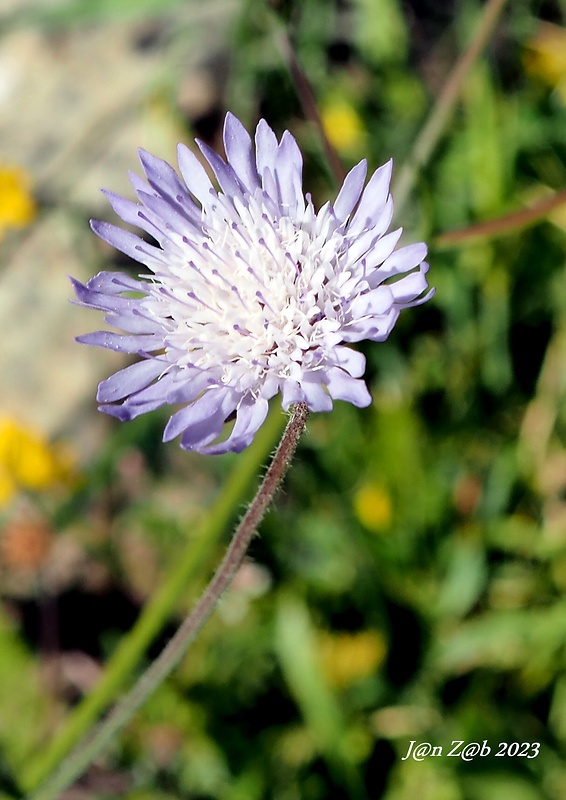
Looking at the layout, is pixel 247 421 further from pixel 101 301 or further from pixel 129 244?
pixel 129 244

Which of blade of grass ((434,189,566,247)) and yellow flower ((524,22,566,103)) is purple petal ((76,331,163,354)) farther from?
yellow flower ((524,22,566,103))

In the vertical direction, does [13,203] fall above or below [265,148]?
above

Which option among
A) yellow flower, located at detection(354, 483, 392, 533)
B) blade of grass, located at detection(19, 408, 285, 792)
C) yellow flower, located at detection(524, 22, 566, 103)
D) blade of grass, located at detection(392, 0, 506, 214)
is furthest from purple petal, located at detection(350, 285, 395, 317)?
yellow flower, located at detection(524, 22, 566, 103)

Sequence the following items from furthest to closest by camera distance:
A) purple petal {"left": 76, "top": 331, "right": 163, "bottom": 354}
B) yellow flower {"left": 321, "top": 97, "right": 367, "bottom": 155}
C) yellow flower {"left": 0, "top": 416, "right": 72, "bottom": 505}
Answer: yellow flower {"left": 321, "top": 97, "right": 367, "bottom": 155}
yellow flower {"left": 0, "top": 416, "right": 72, "bottom": 505}
purple petal {"left": 76, "top": 331, "right": 163, "bottom": 354}

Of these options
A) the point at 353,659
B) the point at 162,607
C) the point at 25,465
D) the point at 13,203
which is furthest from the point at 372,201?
the point at 13,203

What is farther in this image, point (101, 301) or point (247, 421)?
point (101, 301)

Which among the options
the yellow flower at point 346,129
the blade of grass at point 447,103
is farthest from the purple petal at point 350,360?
the yellow flower at point 346,129

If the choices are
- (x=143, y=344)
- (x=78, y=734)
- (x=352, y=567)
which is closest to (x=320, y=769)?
(x=352, y=567)

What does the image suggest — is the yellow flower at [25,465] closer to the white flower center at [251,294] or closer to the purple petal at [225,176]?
the white flower center at [251,294]
